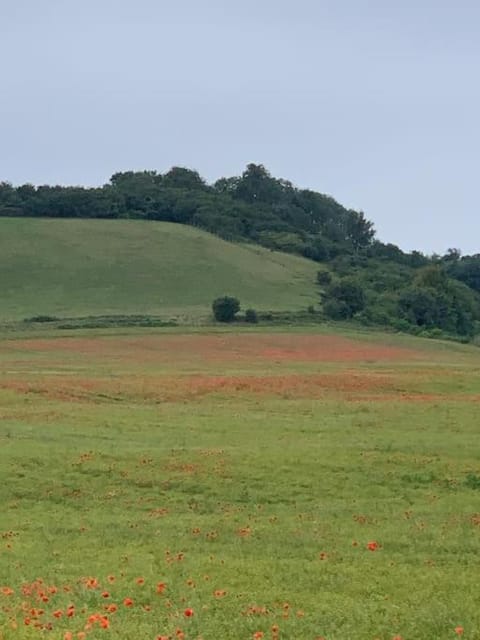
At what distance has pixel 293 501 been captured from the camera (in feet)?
72.2

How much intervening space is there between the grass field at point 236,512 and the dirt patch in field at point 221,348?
101 ft

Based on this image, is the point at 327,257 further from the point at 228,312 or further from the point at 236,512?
the point at 236,512

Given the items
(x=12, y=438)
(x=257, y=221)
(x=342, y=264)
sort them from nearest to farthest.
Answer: (x=12, y=438), (x=342, y=264), (x=257, y=221)

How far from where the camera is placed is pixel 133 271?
14250 cm

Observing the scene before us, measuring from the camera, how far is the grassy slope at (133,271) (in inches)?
4887

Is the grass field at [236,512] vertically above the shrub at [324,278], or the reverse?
the shrub at [324,278]

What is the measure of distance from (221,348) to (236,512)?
210 feet

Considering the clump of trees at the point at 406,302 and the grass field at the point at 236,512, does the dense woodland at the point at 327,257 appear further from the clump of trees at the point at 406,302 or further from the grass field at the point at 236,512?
the grass field at the point at 236,512

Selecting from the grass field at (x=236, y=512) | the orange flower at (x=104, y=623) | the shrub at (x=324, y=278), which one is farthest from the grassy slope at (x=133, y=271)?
the orange flower at (x=104, y=623)

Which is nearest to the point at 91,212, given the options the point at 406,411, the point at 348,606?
the point at 406,411

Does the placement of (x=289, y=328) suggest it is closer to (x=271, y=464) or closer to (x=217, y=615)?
(x=271, y=464)

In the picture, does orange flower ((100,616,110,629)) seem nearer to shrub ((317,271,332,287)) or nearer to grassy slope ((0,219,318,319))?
grassy slope ((0,219,318,319))

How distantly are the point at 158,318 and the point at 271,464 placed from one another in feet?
280

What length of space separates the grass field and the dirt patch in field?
101ft
